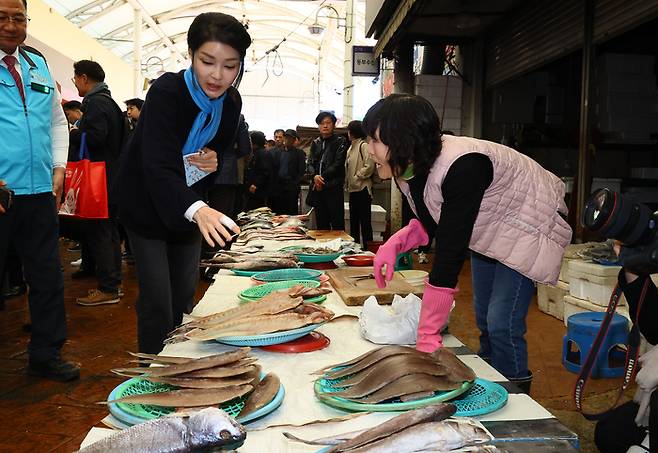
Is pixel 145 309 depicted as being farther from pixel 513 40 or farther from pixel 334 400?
pixel 513 40

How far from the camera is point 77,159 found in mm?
5547

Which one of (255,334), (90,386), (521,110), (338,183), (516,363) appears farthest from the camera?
(521,110)

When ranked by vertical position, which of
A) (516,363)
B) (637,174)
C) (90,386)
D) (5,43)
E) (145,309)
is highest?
(5,43)

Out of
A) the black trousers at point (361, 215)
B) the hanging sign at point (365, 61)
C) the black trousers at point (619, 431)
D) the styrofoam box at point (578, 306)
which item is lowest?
the styrofoam box at point (578, 306)

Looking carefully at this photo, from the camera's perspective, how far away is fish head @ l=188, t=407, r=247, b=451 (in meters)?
0.97

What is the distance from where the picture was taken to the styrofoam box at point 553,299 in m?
5.35

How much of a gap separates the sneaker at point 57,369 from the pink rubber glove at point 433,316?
2610 mm

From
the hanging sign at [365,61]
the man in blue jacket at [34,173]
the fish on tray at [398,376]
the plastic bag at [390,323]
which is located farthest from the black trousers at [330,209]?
A: the fish on tray at [398,376]

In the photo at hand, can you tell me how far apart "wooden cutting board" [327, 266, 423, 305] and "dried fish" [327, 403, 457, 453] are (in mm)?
1315

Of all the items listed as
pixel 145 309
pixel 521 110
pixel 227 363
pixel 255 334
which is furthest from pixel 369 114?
pixel 521 110

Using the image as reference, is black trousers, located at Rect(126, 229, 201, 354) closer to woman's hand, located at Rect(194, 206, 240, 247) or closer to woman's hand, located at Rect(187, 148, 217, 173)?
woman's hand, located at Rect(187, 148, 217, 173)

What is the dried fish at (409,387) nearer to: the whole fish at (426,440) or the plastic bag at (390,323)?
the whole fish at (426,440)

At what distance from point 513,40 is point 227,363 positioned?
7.61 meters

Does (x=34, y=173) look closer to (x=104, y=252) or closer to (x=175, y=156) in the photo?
(x=175, y=156)
